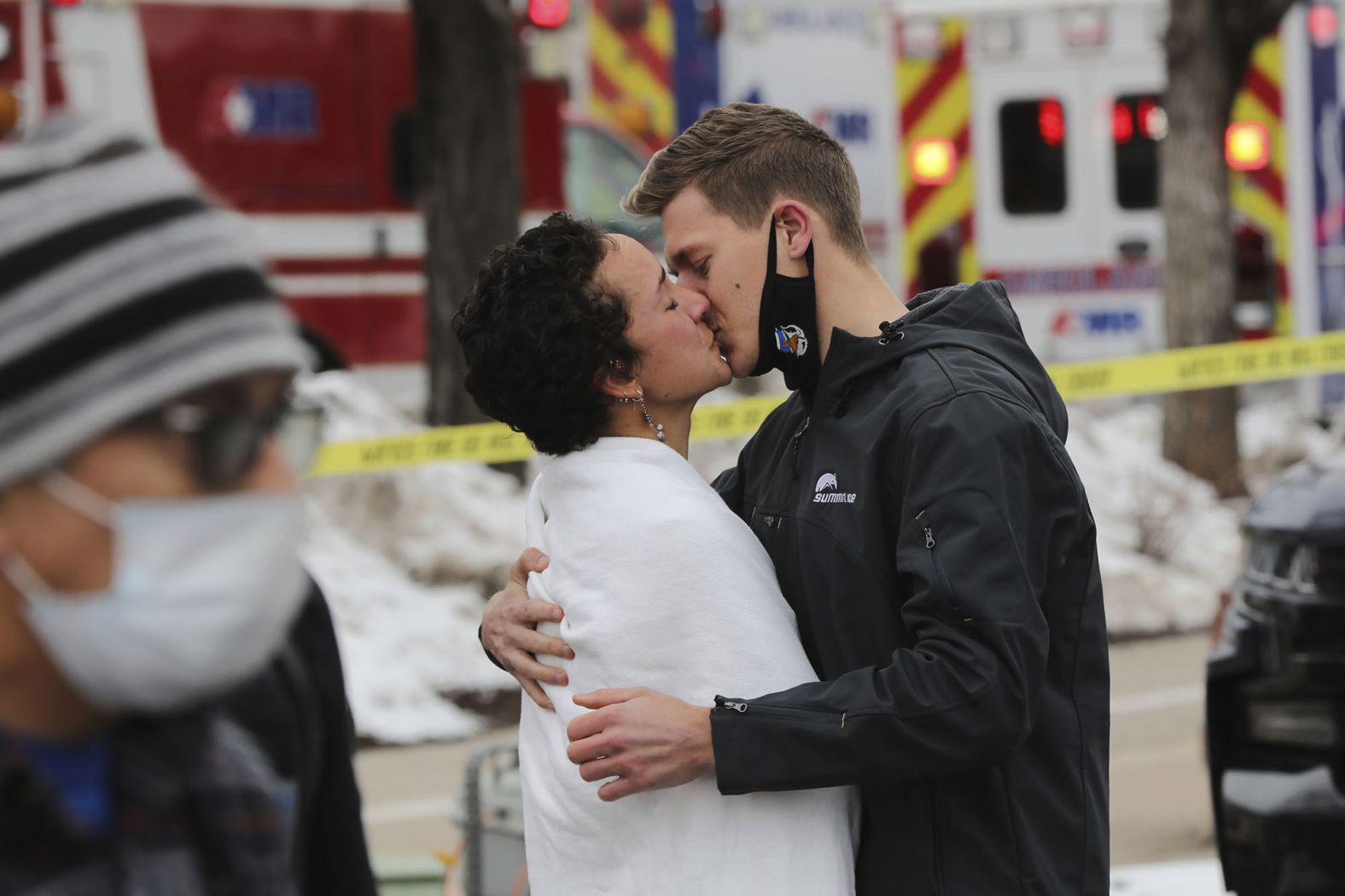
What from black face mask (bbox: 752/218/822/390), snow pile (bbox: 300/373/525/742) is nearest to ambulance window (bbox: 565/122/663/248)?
snow pile (bbox: 300/373/525/742)

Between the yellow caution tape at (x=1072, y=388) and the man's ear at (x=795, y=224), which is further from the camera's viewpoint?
the yellow caution tape at (x=1072, y=388)

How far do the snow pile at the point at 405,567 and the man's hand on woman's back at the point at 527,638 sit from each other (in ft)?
15.5

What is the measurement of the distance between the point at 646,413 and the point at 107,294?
1288 mm

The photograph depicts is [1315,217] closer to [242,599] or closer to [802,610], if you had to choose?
[802,610]

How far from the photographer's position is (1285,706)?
13.0ft

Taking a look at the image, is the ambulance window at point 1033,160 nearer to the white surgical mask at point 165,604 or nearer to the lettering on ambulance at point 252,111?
the lettering on ambulance at point 252,111

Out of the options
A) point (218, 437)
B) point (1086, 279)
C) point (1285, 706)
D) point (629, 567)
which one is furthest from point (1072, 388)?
point (218, 437)

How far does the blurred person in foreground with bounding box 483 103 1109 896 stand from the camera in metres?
Answer: 2.22

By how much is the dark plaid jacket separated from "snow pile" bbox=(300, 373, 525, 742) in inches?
228

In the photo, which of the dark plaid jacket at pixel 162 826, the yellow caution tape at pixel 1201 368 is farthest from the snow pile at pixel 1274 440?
the dark plaid jacket at pixel 162 826

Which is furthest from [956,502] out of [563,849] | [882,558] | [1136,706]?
[1136,706]

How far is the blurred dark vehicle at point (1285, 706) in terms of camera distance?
3826 mm

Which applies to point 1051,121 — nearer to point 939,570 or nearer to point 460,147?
point 460,147

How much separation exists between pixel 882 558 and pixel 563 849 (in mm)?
551
